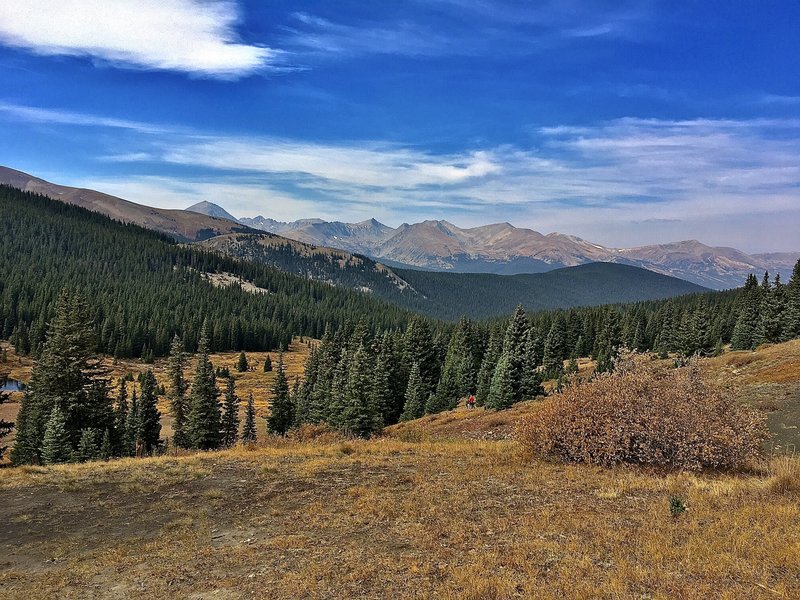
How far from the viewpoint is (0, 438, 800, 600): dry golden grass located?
26.2 feet

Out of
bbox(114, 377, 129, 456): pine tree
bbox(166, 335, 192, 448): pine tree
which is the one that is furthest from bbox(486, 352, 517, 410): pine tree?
bbox(114, 377, 129, 456): pine tree

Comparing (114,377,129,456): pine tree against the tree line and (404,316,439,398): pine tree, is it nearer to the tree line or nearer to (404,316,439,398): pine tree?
the tree line

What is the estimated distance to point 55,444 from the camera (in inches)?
1309

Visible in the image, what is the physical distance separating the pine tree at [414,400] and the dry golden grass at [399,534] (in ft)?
145

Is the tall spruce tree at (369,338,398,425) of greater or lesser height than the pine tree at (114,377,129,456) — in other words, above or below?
above

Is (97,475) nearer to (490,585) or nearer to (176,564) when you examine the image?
(176,564)

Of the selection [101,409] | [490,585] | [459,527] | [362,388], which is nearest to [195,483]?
[459,527]

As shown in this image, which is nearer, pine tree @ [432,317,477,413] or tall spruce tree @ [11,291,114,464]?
tall spruce tree @ [11,291,114,464]

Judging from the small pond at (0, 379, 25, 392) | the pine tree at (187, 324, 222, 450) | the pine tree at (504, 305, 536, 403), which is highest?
the pine tree at (504, 305, 536, 403)

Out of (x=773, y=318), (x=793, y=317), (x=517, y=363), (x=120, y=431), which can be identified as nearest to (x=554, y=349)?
(x=773, y=318)

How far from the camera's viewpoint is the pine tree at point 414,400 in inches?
2398

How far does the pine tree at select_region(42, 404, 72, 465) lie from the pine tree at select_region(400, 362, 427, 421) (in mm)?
37547

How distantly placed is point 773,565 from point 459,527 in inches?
236

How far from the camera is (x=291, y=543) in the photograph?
10.6 m
